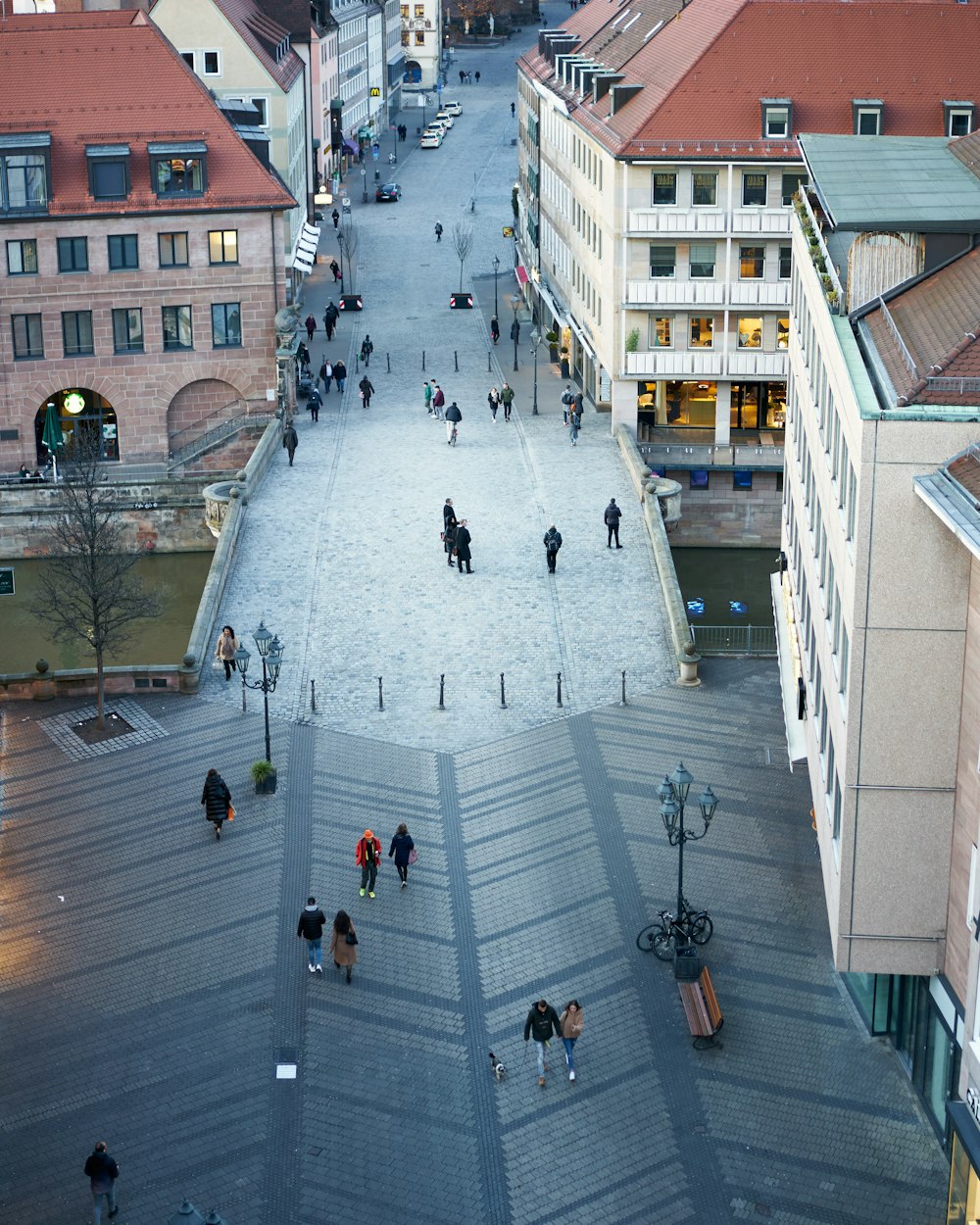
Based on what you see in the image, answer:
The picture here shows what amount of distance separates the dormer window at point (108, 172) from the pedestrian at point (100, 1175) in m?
47.4

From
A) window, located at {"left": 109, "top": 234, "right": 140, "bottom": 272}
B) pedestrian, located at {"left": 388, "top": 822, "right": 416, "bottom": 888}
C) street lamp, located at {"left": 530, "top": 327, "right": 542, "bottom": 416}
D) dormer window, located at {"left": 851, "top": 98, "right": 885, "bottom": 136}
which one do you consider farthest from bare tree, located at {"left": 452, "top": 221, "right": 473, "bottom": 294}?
pedestrian, located at {"left": 388, "top": 822, "right": 416, "bottom": 888}

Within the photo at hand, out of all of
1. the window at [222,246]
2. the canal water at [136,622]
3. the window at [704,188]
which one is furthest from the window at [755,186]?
the canal water at [136,622]

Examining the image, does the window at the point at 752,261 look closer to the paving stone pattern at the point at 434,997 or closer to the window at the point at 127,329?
the window at the point at 127,329

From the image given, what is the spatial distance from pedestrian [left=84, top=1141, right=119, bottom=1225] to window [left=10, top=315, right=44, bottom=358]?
1831 inches

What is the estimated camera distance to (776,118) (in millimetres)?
64500

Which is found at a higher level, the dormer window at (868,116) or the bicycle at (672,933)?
the dormer window at (868,116)

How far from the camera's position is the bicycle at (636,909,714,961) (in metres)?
33.6

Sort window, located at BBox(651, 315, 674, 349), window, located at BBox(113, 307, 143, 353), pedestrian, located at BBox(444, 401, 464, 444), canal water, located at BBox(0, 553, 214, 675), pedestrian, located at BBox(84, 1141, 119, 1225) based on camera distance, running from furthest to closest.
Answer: window, located at BBox(113, 307, 143, 353) < window, located at BBox(651, 315, 674, 349) < pedestrian, located at BBox(444, 401, 464, 444) < canal water, located at BBox(0, 553, 214, 675) < pedestrian, located at BBox(84, 1141, 119, 1225)

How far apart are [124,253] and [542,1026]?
45.1 metres

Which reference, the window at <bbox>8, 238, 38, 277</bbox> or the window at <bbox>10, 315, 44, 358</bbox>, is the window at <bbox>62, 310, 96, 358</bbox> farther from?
the window at <bbox>8, 238, 38, 277</bbox>

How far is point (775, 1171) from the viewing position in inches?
1107

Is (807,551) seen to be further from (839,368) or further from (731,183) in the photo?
(731,183)

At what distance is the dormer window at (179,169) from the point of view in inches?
2751

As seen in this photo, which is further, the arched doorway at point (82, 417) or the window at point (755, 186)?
the arched doorway at point (82, 417)
